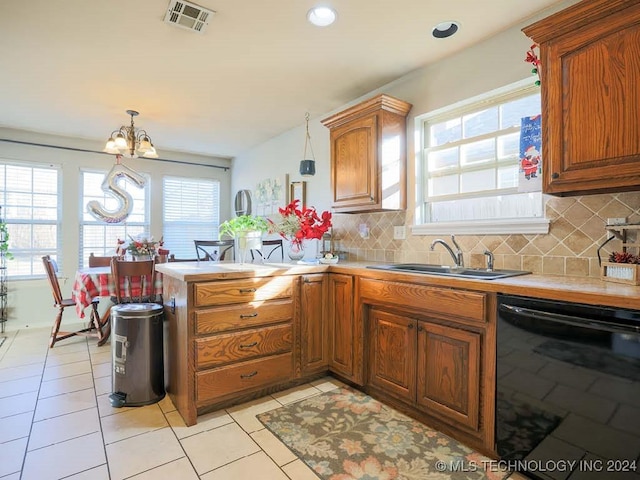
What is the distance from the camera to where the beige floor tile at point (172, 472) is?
158cm

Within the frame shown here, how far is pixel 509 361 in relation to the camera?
1588 mm

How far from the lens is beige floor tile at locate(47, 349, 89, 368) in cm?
302

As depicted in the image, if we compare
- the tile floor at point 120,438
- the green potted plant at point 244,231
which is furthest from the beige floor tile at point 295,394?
the green potted plant at point 244,231

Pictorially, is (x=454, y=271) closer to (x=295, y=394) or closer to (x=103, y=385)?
(x=295, y=394)

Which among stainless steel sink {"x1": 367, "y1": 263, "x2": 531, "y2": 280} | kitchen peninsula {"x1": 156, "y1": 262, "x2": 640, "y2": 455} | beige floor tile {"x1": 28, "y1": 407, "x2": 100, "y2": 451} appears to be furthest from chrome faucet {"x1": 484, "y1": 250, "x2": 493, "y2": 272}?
beige floor tile {"x1": 28, "y1": 407, "x2": 100, "y2": 451}

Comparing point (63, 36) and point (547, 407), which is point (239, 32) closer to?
point (63, 36)

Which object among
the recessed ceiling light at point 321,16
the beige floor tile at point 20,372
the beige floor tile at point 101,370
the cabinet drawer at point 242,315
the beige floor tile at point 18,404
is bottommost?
the beige floor tile at point 101,370

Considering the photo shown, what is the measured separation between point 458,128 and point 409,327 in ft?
5.05

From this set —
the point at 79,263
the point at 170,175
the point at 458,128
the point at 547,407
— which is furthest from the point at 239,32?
the point at 79,263

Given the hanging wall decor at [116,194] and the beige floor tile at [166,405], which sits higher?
the hanging wall decor at [116,194]

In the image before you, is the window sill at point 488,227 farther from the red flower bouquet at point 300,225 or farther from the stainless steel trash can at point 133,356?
the stainless steel trash can at point 133,356

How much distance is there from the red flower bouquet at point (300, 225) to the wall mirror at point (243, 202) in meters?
2.50

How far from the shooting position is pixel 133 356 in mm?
2266

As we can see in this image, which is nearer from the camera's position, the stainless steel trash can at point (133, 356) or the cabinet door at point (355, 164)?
the stainless steel trash can at point (133, 356)
